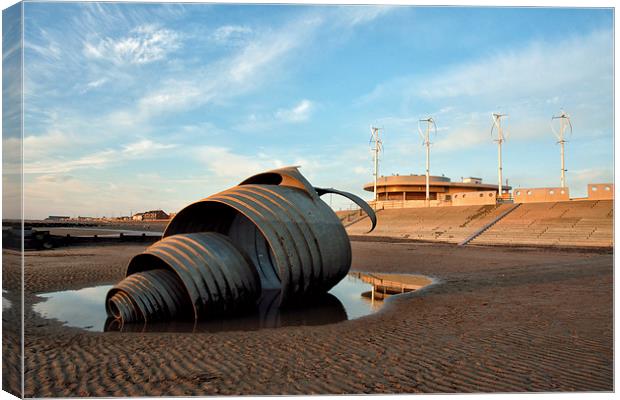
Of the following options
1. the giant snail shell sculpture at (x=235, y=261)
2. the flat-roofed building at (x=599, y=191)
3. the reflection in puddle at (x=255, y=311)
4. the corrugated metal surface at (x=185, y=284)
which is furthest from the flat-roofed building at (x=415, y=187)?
the corrugated metal surface at (x=185, y=284)

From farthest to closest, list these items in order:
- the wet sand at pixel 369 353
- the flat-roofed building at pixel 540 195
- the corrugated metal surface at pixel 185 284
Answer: the flat-roofed building at pixel 540 195 < the corrugated metal surface at pixel 185 284 < the wet sand at pixel 369 353

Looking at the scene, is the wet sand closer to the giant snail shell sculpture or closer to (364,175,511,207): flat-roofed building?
the giant snail shell sculpture

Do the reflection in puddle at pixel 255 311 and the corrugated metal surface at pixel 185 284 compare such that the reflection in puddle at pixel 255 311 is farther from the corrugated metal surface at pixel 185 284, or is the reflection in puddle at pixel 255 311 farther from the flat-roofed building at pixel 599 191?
the flat-roofed building at pixel 599 191

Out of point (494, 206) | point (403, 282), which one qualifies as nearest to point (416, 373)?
point (403, 282)

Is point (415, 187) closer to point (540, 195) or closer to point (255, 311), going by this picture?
point (540, 195)

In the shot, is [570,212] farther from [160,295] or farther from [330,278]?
[160,295]

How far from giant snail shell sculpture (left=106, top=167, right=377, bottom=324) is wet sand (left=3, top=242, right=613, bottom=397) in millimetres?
1266

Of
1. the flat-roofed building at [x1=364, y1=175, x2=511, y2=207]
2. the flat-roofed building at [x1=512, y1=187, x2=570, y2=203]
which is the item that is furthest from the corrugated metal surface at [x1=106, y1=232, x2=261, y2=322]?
the flat-roofed building at [x1=364, y1=175, x2=511, y2=207]

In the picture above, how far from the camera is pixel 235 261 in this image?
1002 centimetres

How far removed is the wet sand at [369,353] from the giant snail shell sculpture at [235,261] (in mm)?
1266

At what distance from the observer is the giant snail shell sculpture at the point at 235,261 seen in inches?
365

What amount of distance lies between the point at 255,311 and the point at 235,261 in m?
1.33

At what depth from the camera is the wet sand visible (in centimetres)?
550

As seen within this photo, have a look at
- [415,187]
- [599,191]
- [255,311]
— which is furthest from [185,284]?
[415,187]
